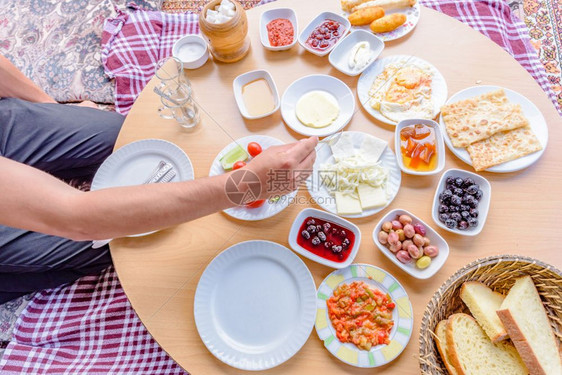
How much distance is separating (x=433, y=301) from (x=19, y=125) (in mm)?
1921

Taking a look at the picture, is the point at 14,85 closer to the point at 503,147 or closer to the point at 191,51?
the point at 191,51

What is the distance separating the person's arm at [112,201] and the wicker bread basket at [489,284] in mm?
592

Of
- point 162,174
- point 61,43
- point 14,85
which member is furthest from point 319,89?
point 61,43

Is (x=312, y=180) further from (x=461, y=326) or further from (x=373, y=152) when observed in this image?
(x=461, y=326)

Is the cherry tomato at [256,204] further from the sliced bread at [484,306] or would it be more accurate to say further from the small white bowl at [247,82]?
the sliced bread at [484,306]

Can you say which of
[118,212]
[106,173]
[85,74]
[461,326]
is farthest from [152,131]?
[461,326]

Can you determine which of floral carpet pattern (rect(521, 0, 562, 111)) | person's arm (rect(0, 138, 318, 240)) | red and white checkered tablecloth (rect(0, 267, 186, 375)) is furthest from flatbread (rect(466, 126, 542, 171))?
red and white checkered tablecloth (rect(0, 267, 186, 375))

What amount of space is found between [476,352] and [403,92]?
1.01 metres

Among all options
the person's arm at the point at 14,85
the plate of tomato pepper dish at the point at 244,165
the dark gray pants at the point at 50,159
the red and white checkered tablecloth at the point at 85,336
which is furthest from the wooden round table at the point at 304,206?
the person's arm at the point at 14,85

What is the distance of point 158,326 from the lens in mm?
1209

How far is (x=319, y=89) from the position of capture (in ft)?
5.21

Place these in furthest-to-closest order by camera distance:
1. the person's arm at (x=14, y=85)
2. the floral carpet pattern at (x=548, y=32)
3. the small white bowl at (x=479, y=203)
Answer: the floral carpet pattern at (x=548, y=32)
the person's arm at (x=14, y=85)
the small white bowl at (x=479, y=203)

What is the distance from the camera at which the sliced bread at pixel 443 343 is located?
1033 mm

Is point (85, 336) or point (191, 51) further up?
point (191, 51)
